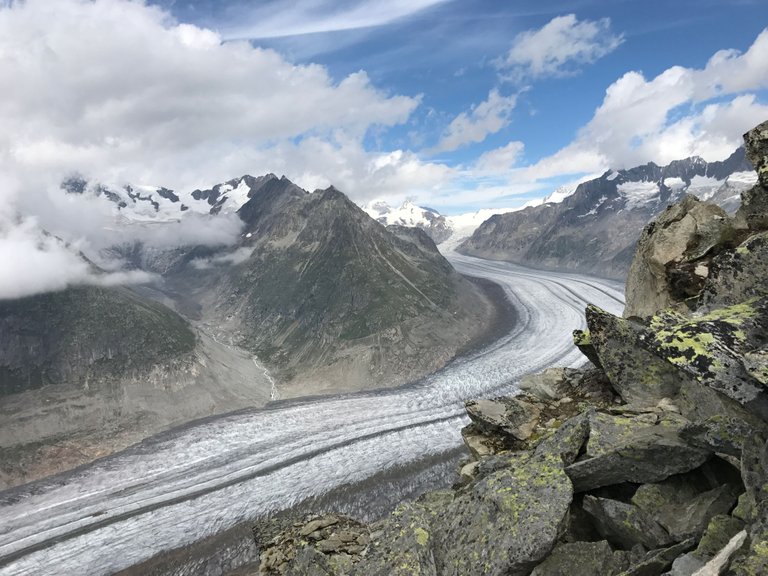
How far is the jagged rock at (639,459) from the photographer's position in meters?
9.84

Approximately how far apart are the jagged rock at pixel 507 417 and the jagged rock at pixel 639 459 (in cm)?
591

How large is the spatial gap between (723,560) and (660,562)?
1623 mm

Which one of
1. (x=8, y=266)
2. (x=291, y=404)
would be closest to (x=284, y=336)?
(x=291, y=404)

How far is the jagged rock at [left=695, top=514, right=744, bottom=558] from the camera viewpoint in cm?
732

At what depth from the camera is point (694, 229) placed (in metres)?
18.7

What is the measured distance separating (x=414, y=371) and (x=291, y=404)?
76.4 ft

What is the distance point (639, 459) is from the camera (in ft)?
34.0

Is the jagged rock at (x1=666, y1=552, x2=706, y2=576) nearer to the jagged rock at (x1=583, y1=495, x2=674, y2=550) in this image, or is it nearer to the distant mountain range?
the jagged rock at (x1=583, y1=495, x2=674, y2=550)

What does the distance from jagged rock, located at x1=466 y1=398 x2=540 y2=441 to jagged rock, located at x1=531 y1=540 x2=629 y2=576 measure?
739 cm

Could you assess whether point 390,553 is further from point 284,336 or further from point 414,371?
point 284,336

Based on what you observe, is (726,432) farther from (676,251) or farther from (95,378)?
(95,378)

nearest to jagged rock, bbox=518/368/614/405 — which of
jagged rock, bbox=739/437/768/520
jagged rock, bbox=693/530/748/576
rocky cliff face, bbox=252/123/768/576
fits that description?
rocky cliff face, bbox=252/123/768/576

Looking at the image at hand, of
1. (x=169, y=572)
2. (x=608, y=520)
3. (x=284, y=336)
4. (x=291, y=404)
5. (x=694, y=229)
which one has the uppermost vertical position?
(x=694, y=229)

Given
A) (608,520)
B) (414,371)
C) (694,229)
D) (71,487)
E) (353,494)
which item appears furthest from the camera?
(414,371)
